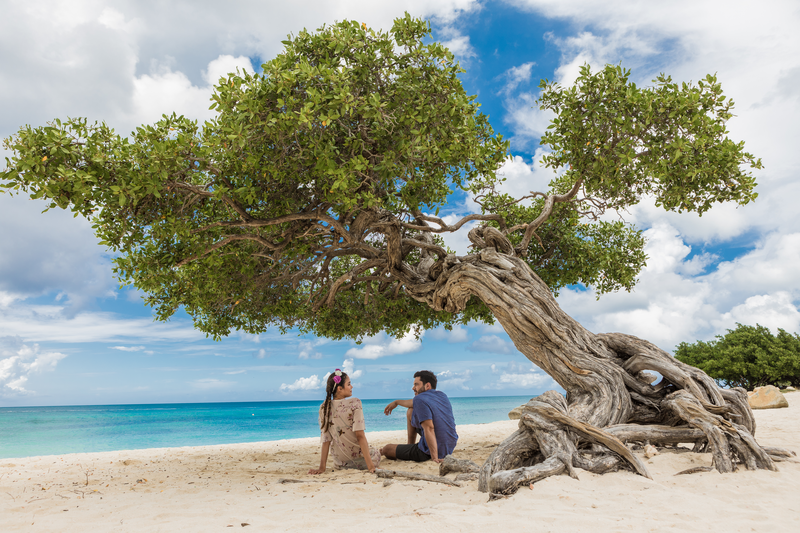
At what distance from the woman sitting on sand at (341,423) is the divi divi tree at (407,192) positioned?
226cm

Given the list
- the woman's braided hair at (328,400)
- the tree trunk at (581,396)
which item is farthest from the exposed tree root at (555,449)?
the woman's braided hair at (328,400)

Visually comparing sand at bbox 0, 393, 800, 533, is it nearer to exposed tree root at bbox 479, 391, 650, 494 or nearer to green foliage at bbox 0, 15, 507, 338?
exposed tree root at bbox 479, 391, 650, 494

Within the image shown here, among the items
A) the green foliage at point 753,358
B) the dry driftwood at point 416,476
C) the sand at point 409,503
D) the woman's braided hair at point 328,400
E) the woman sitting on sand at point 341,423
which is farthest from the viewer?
the green foliage at point 753,358

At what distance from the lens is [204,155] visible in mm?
6684

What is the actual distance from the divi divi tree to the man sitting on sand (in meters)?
1.64

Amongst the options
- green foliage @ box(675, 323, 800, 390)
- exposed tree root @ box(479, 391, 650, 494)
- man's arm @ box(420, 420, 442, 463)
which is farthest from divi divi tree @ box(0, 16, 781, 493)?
green foliage @ box(675, 323, 800, 390)

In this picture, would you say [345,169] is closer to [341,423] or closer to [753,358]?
[341,423]

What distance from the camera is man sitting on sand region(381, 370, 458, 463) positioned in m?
7.21

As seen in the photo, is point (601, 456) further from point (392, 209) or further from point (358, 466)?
point (392, 209)

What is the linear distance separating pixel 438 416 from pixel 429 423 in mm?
232

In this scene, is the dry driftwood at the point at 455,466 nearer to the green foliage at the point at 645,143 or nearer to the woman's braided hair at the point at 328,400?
the woman's braided hair at the point at 328,400

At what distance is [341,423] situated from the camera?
7.10 m

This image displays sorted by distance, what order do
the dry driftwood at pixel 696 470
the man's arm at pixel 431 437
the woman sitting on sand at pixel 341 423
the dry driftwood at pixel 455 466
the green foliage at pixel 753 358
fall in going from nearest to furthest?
the dry driftwood at pixel 696 470
the dry driftwood at pixel 455 466
the woman sitting on sand at pixel 341 423
the man's arm at pixel 431 437
the green foliage at pixel 753 358

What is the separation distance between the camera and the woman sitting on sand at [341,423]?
691 centimetres
